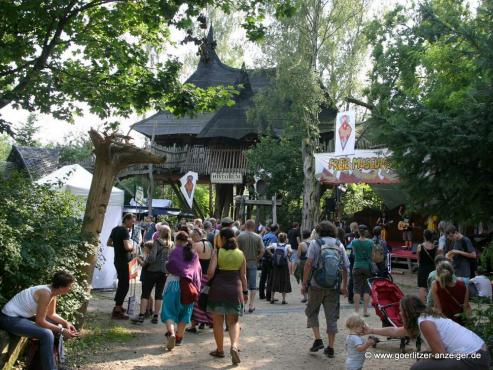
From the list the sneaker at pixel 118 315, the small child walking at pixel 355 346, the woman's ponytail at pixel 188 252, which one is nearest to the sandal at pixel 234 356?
the woman's ponytail at pixel 188 252

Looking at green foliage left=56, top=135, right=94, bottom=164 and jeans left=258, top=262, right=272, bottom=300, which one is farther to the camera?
green foliage left=56, top=135, right=94, bottom=164

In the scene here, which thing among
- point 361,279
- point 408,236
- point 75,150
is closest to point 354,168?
point 408,236

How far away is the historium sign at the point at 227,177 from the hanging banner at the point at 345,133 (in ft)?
36.5

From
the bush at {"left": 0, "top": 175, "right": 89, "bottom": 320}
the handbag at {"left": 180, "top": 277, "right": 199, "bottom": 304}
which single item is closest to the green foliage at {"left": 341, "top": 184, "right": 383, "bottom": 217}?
the handbag at {"left": 180, "top": 277, "right": 199, "bottom": 304}

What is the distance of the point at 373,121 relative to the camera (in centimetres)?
744

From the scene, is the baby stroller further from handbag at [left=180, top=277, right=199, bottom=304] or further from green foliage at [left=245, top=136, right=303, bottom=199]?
green foliage at [left=245, top=136, right=303, bottom=199]

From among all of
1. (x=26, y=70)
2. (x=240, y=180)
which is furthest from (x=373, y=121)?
(x=240, y=180)

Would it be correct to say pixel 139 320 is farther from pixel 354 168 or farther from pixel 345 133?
pixel 354 168

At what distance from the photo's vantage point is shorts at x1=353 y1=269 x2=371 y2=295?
35.0 ft

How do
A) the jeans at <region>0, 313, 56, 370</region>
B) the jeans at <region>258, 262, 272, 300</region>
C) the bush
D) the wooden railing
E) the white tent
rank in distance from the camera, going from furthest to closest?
the wooden railing → the jeans at <region>258, 262, 272, 300</region> → the white tent → the bush → the jeans at <region>0, 313, 56, 370</region>

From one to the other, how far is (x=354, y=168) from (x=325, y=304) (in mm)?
12313

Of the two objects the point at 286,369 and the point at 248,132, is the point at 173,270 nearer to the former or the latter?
the point at 286,369

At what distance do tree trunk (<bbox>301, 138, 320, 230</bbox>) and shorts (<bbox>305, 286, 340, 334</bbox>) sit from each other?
53.8 feet

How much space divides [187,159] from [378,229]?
63.5ft
